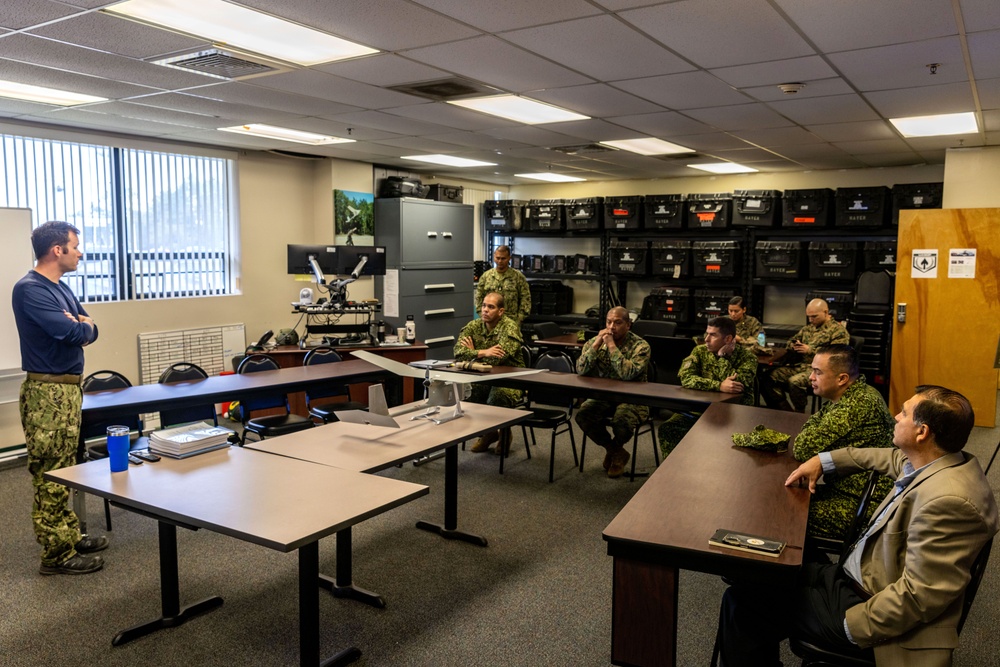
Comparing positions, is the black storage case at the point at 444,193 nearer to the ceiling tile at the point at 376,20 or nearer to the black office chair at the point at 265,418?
the black office chair at the point at 265,418

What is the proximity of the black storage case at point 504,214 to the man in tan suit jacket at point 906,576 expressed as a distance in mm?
7623

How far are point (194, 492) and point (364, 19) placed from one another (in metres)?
2.08

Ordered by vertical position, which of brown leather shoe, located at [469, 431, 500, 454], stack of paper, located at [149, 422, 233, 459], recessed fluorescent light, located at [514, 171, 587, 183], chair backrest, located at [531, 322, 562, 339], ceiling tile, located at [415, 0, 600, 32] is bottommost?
brown leather shoe, located at [469, 431, 500, 454]

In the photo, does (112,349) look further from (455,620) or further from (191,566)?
(455,620)

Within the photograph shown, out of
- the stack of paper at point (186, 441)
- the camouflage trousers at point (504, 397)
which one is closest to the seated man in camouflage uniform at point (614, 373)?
Result: the camouflage trousers at point (504, 397)

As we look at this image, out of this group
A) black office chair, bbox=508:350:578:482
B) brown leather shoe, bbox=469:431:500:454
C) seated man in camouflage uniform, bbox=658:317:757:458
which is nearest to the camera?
seated man in camouflage uniform, bbox=658:317:757:458

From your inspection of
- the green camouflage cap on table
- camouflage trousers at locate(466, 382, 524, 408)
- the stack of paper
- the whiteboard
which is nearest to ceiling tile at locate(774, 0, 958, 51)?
the green camouflage cap on table

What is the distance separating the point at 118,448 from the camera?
289 cm

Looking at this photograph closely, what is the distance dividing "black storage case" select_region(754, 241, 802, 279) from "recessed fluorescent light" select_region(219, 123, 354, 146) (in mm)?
4704

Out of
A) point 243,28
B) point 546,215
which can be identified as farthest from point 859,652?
point 546,215

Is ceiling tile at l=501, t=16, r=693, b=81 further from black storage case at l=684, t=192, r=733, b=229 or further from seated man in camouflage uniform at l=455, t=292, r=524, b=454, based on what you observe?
black storage case at l=684, t=192, r=733, b=229

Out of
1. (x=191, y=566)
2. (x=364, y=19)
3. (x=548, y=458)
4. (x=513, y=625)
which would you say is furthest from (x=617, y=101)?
(x=191, y=566)

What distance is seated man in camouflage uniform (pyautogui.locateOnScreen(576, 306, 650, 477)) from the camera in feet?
17.2

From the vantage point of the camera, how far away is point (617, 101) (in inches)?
185
